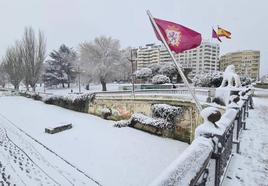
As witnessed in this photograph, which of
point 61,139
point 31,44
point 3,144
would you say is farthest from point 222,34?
point 31,44

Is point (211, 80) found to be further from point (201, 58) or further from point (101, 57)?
point (201, 58)

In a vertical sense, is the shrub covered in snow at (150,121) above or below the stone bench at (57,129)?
above

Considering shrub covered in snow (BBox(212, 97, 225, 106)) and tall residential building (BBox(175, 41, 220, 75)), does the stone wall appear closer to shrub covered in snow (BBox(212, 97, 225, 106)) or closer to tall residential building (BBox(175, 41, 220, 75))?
shrub covered in snow (BBox(212, 97, 225, 106))

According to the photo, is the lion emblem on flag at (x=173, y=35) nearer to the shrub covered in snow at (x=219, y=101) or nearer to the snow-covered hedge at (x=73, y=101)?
the shrub covered in snow at (x=219, y=101)

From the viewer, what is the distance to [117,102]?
18531mm

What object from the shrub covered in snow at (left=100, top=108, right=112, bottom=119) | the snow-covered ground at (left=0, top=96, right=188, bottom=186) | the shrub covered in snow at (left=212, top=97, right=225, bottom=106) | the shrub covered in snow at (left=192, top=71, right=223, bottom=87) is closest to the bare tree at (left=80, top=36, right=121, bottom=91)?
the shrub covered in snow at (left=100, top=108, right=112, bottom=119)

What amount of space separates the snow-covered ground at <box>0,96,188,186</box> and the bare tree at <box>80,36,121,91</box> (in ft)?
47.4

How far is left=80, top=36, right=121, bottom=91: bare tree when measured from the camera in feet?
98.5

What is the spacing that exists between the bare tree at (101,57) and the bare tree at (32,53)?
22.6 ft

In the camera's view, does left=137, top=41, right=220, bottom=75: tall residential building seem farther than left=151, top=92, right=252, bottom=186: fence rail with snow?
Yes

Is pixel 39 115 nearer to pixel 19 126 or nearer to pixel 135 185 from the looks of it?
pixel 19 126

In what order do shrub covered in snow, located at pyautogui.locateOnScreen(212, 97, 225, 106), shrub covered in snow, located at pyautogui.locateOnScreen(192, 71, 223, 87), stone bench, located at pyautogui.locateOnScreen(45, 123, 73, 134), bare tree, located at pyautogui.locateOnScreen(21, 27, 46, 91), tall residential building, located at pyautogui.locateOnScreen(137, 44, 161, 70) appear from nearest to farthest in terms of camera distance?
shrub covered in snow, located at pyautogui.locateOnScreen(212, 97, 225, 106) → stone bench, located at pyautogui.locateOnScreen(45, 123, 73, 134) → shrub covered in snow, located at pyautogui.locateOnScreen(192, 71, 223, 87) → bare tree, located at pyautogui.locateOnScreen(21, 27, 46, 91) → tall residential building, located at pyautogui.locateOnScreen(137, 44, 161, 70)

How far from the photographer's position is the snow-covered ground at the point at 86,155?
8.20 meters

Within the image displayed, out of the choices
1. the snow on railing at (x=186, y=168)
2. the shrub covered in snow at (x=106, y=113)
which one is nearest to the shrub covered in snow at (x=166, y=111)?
the shrub covered in snow at (x=106, y=113)
